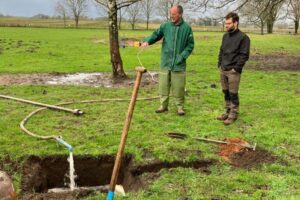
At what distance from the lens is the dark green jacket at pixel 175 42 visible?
8688 mm

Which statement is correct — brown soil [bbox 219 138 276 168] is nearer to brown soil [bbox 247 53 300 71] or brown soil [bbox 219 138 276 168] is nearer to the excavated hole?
A: the excavated hole

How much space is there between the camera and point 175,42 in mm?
8703

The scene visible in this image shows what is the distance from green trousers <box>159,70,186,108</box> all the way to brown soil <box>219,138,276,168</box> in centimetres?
205

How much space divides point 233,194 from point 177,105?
13.0ft

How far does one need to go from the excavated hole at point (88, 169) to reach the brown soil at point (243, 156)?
0.43 m

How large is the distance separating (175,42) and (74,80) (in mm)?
6190

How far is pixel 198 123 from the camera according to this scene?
8.73 m

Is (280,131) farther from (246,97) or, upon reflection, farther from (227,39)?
(246,97)

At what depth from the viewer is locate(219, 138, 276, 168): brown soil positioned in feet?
22.1

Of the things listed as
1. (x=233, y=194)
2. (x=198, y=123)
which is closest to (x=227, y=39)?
(x=198, y=123)

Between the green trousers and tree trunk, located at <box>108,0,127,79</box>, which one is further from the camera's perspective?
tree trunk, located at <box>108,0,127,79</box>

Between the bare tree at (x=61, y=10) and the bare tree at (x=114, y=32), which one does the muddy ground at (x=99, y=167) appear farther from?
the bare tree at (x=61, y=10)

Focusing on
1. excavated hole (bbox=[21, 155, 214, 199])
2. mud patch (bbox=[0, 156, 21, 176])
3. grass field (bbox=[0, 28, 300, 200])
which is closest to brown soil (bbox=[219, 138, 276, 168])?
grass field (bbox=[0, 28, 300, 200])

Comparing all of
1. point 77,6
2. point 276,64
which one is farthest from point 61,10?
point 276,64
